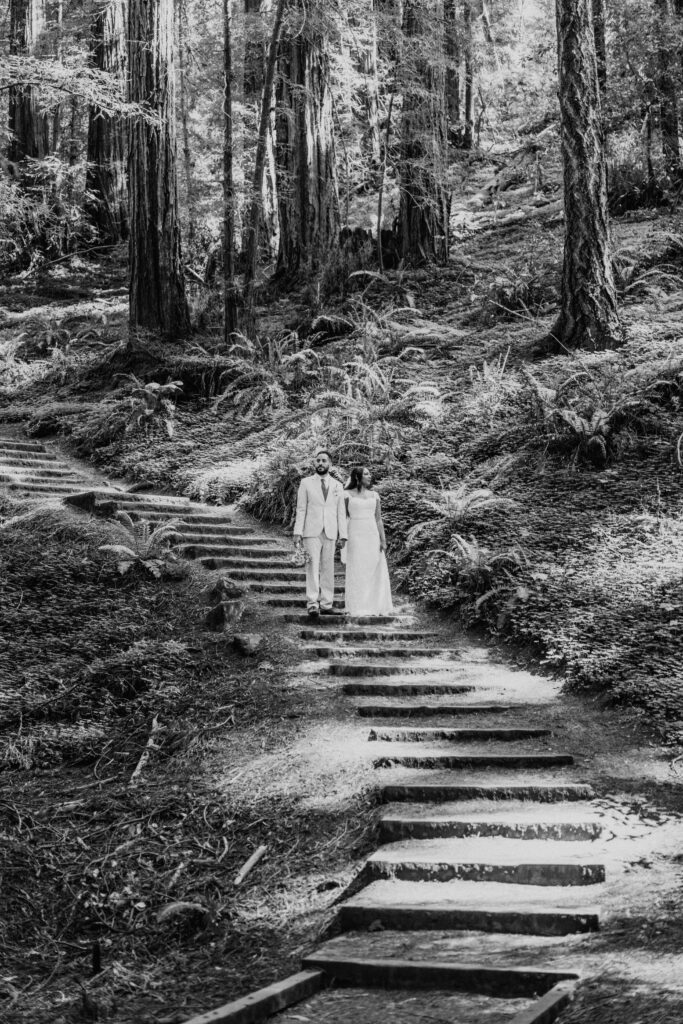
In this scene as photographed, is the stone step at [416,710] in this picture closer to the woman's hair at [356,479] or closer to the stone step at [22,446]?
the woman's hair at [356,479]

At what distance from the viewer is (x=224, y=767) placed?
6.76 metres

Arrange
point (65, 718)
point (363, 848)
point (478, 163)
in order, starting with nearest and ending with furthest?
point (363, 848) → point (65, 718) → point (478, 163)

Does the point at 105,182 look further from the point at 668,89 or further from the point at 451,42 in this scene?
the point at 668,89

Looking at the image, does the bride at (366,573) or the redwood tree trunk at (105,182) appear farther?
the redwood tree trunk at (105,182)

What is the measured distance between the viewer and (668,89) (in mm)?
20031

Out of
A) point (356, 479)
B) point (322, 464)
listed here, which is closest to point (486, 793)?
point (322, 464)

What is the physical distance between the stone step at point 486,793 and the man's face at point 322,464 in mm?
4158

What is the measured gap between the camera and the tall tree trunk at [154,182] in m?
16.3

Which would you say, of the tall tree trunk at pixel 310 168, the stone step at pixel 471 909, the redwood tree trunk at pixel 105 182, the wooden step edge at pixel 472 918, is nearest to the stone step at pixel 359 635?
the stone step at pixel 471 909

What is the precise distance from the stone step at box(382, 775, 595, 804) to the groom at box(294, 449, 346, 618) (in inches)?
140

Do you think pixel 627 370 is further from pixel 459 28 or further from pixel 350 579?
pixel 459 28

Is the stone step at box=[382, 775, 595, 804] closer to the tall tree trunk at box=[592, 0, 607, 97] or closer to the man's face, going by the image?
the man's face

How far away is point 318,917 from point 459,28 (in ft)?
68.1

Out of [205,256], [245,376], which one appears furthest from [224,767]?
[205,256]
